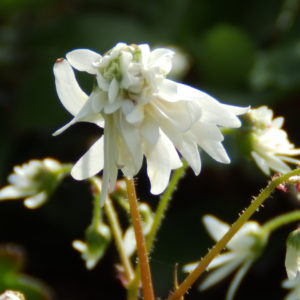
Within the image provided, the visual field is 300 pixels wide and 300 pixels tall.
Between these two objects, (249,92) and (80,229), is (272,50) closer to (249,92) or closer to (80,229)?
(249,92)

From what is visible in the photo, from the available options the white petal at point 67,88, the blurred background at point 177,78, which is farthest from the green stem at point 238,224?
the blurred background at point 177,78

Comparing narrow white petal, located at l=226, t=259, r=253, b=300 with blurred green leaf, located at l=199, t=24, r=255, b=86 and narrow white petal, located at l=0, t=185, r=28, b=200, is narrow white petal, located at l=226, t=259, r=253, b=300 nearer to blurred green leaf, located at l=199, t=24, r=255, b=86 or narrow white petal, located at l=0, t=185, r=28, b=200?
narrow white petal, located at l=0, t=185, r=28, b=200

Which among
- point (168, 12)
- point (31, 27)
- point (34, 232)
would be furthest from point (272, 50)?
point (34, 232)

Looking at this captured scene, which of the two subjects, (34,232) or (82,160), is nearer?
(82,160)

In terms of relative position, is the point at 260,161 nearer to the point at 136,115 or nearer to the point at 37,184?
the point at 136,115

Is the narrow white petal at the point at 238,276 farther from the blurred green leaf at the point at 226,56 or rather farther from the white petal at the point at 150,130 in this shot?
the blurred green leaf at the point at 226,56
